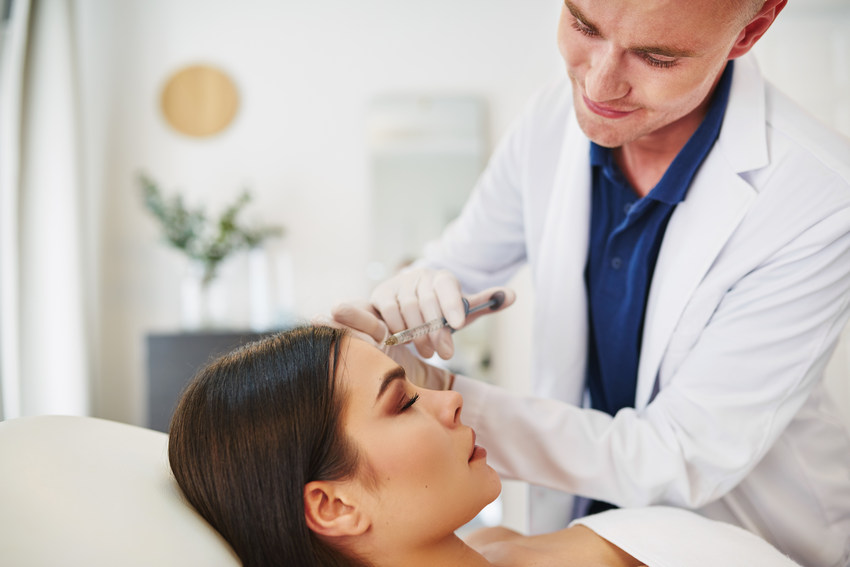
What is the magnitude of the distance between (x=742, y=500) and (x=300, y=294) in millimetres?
2642

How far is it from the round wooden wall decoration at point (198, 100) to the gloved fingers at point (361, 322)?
2690mm

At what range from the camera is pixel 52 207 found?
2795 mm

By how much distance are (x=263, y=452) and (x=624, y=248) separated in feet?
2.60

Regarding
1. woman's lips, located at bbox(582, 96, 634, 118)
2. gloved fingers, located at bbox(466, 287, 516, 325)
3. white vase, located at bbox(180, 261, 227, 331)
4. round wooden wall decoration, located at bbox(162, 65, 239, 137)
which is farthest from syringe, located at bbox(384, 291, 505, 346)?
round wooden wall decoration, located at bbox(162, 65, 239, 137)

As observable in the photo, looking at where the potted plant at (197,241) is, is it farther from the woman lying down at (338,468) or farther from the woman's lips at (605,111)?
the woman's lips at (605,111)

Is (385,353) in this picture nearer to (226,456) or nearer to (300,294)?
(226,456)

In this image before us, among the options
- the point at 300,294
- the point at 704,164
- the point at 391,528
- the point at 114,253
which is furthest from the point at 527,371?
the point at 391,528

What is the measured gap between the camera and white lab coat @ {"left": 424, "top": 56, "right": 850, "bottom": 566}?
3.73 ft

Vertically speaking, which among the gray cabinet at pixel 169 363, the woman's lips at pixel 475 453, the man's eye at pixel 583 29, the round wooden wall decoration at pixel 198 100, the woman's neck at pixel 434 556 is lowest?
the gray cabinet at pixel 169 363

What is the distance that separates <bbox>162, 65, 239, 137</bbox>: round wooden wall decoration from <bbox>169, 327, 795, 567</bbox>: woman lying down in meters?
2.75

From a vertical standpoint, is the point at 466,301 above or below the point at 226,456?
above

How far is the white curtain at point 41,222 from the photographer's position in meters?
2.51

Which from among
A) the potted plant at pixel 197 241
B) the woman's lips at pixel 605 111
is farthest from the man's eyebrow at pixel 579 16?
the potted plant at pixel 197 241

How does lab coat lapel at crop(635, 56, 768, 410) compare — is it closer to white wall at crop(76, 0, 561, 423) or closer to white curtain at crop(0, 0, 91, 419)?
white curtain at crop(0, 0, 91, 419)
